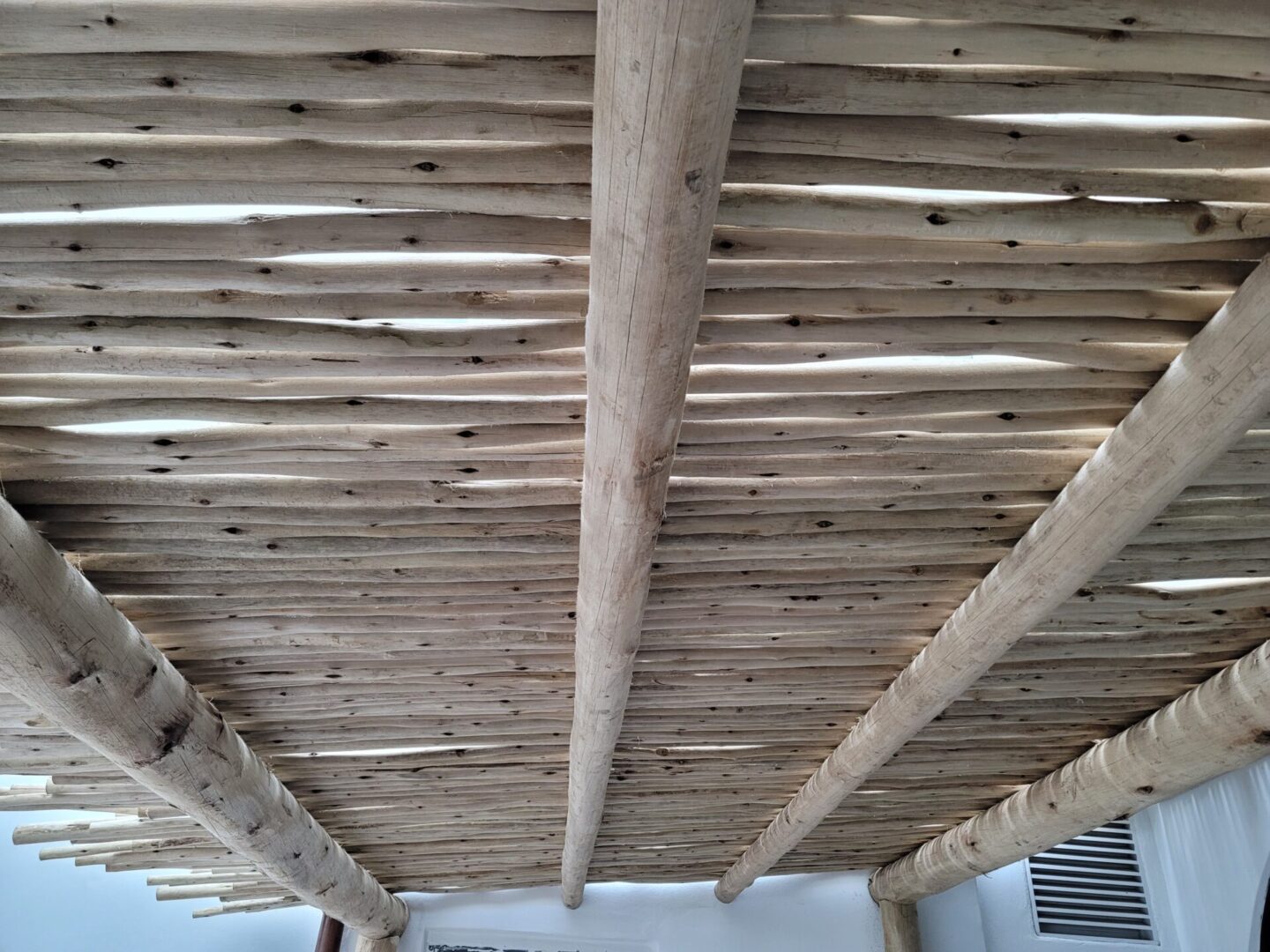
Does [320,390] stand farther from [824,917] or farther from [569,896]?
[824,917]

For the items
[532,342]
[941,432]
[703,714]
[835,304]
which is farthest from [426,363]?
[703,714]

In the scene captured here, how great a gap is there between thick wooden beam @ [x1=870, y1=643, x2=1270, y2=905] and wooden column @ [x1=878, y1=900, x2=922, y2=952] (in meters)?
0.78

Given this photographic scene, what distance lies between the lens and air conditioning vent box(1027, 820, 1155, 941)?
5.43 m

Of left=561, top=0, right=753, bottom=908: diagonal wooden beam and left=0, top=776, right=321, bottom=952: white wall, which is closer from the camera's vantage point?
left=561, top=0, right=753, bottom=908: diagonal wooden beam

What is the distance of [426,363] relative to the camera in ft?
5.51

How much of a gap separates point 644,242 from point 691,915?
4.82 meters

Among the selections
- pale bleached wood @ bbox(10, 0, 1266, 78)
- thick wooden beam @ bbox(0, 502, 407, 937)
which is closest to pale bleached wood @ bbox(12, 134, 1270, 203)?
pale bleached wood @ bbox(10, 0, 1266, 78)

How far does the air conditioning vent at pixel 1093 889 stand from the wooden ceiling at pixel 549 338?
10.2ft

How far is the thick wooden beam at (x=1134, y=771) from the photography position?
2.61 meters

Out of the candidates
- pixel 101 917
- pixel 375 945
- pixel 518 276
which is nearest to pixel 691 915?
pixel 375 945

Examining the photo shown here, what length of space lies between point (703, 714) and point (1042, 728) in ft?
4.02

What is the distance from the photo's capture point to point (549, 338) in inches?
65.3

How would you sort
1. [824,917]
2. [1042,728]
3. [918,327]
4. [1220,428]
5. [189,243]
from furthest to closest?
[824,917] < [1042,728] < [918,327] < [1220,428] < [189,243]

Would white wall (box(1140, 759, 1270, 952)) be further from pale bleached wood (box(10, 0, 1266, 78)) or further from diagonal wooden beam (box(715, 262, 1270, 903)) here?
pale bleached wood (box(10, 0, 1266, 78))
